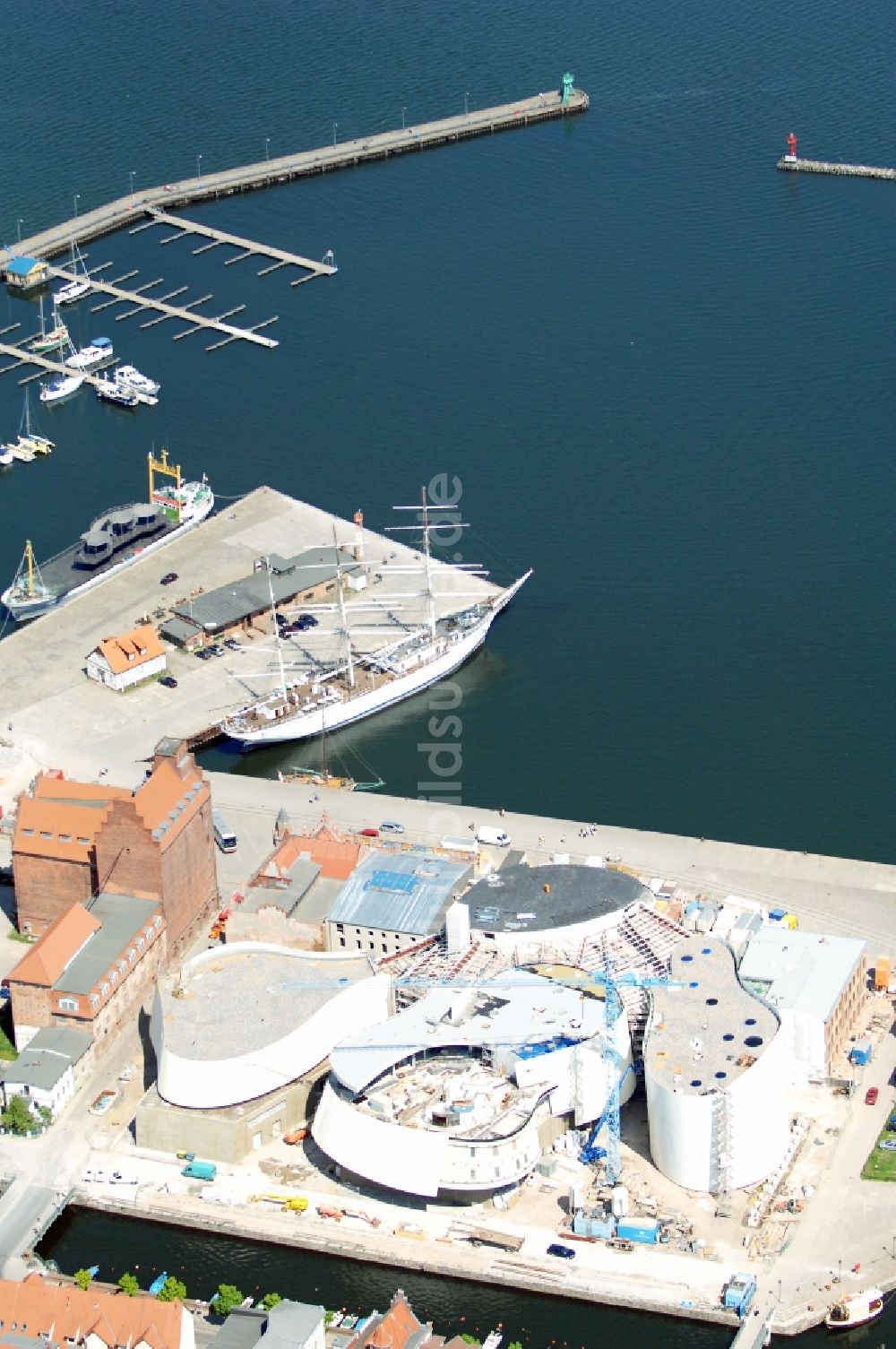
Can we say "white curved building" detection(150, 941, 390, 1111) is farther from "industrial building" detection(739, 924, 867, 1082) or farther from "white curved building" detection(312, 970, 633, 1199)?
"industrial building" detection(739, 924, 867, 1082)

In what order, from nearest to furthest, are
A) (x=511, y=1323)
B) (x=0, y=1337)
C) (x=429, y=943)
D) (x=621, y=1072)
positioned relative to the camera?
1. (x=0, y=1337)
2. (x=511, y=1323)
3. (x=621, y=1072)
4. (x=429, y=943)

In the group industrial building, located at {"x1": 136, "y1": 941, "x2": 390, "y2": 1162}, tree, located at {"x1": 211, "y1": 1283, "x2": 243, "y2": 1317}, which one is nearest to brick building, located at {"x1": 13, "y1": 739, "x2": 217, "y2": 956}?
industrial building, located at {"x1": 136, "y1": 941, "x2": 390, "y2": 1162}

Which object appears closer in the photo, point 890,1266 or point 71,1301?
point 71,1301

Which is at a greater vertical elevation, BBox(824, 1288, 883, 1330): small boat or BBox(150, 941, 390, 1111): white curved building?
BBox(150, 941, 390, 1111): white curved building

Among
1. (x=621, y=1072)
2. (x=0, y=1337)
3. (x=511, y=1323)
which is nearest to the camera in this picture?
(x=0, y=1337)

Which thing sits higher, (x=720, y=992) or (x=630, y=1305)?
(x=720, y=992)

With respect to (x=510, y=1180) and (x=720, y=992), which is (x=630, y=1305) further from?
(x=720, y=992)

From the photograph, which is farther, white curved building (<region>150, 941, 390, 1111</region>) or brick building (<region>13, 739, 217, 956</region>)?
brick building (<region>13, 739, 217, 956</region>)

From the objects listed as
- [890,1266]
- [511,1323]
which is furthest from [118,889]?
[890,1266]
